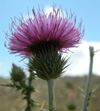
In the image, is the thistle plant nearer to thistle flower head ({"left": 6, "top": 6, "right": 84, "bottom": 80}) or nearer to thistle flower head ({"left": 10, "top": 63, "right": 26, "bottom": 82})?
thistle flower head ({"left": 6, "top": 6, "right": 84, "bottom": 80})

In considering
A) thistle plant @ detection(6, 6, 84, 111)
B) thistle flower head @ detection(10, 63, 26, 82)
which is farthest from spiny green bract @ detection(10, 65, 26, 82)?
thistle plant @ detection(6, 6, 84, 111)

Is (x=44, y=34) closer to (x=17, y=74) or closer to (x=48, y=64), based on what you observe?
(x=48, y=64)

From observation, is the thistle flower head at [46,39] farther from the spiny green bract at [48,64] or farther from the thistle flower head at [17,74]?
the thistle flower head at [17,74]

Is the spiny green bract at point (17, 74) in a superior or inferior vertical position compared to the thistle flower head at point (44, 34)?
inferior

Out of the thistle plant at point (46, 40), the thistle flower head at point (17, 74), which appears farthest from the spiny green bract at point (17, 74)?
the thistle plant at point (46, 40)

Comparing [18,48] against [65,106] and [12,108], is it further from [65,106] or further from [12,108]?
[65,106]

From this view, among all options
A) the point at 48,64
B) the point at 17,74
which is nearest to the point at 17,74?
the point at 17,74

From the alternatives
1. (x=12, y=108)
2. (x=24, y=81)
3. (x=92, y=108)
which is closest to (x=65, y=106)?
(x=92, y=108)

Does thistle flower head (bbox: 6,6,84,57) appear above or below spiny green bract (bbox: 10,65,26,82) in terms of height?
above
